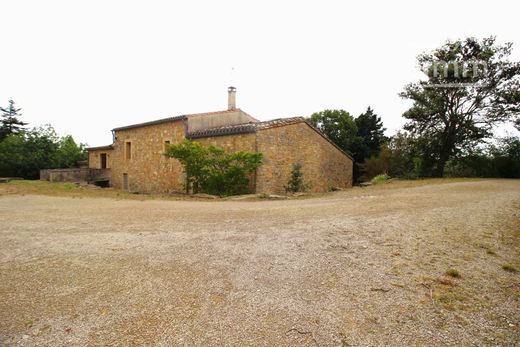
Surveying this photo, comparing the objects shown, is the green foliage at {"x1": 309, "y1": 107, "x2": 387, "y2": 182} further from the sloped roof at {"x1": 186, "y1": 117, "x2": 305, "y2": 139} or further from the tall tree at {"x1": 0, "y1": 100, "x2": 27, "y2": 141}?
the tall tree at {"x1": 0, "y1": 100, "x2": 27, "y2": 141}

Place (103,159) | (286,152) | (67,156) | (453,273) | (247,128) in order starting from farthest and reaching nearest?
1. (67,156)
2. (103,159)
3. (286,152)
4. (247,128)
5. (453,273)

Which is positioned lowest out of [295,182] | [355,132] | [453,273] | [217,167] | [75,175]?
[453,273]

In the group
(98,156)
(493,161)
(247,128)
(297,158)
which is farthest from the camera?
(98,156)

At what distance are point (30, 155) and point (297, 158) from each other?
2224 cm

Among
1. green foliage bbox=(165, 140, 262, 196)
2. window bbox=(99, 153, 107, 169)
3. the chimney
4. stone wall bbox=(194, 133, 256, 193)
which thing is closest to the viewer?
green foliage bbox=(165, 140, 262, 196)

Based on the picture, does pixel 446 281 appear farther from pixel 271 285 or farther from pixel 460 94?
pixel 460 94

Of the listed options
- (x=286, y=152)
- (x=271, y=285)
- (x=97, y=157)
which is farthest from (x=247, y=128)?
(x=97, y=157)

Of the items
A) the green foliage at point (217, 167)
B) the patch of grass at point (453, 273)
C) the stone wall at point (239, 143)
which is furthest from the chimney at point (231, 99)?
the patch of grass at point (453, 273)

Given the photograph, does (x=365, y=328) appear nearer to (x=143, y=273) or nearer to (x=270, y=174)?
(x=143, y=273)

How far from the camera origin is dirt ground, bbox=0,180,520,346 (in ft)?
6.98

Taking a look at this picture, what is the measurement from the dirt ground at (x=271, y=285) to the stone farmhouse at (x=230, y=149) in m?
8.84

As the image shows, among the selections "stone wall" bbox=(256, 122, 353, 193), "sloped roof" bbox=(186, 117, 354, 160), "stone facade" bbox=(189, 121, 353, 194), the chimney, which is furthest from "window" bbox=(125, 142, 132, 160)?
"stone wall" bbox=(256, 122, 353, 193)

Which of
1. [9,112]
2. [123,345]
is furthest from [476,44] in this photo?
[9,112]

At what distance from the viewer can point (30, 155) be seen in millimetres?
23000
